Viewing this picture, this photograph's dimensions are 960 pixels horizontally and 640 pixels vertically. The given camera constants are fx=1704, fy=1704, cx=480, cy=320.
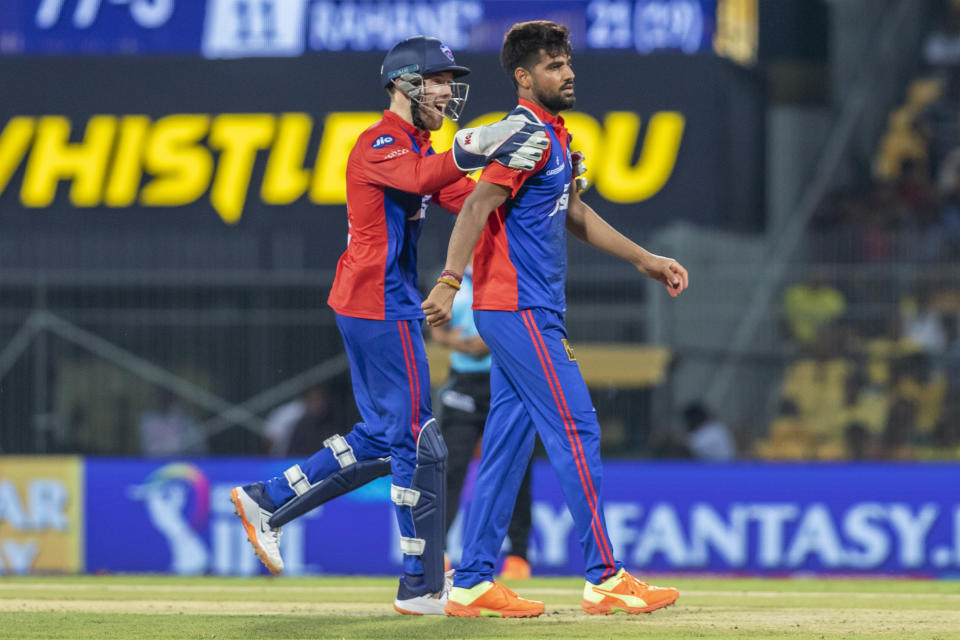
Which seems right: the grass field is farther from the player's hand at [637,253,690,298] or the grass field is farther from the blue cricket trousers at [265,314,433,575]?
the player's hand at [637,253,690,298]

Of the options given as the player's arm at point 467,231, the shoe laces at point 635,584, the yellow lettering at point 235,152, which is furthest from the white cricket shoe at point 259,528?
the yellow lettering at point 235,152

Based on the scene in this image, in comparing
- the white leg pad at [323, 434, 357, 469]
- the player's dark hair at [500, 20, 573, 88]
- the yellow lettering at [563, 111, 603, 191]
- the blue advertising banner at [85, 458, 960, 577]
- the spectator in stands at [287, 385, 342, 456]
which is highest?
the yellow lettering at [563, 111, 603, 191]

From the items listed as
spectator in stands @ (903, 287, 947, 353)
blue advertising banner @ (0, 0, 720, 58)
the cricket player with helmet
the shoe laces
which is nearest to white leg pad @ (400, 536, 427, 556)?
the cricket player with helmet

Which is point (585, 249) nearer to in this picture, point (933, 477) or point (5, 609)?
point (933, 477)

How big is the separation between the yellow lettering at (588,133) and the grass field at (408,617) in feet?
33.1

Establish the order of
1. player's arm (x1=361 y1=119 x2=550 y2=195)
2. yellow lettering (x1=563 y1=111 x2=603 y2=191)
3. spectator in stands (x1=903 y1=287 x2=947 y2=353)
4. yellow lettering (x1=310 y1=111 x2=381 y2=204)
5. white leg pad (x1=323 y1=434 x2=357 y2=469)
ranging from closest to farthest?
player's arm (x1=361 y1=119 x2=550 y2=195), white leg pad (x1=323 y1=434 x2=357 y2=469), spectator in stands (x1=903 y1=287 x2=947 y2=353), yellow lettering (x1=563 y1=111 x2=603 y2=191), yellow lettering (x1=310 y1=111 x2=381 y2=204)

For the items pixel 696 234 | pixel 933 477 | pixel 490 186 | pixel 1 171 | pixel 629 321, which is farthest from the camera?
pixel 1 171

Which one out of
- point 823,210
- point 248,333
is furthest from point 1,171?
point 823,210

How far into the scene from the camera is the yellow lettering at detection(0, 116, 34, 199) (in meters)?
20.0

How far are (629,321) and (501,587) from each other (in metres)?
9.84

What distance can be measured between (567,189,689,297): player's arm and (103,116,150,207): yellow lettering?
13.3 metres

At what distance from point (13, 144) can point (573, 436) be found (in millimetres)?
14562

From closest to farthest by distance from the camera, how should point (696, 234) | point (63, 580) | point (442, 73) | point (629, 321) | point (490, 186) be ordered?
point (490, 186) < point (442, 73) < point (63, 580) < point (629, 321) < point (696, 234)

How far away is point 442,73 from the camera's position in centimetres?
728
